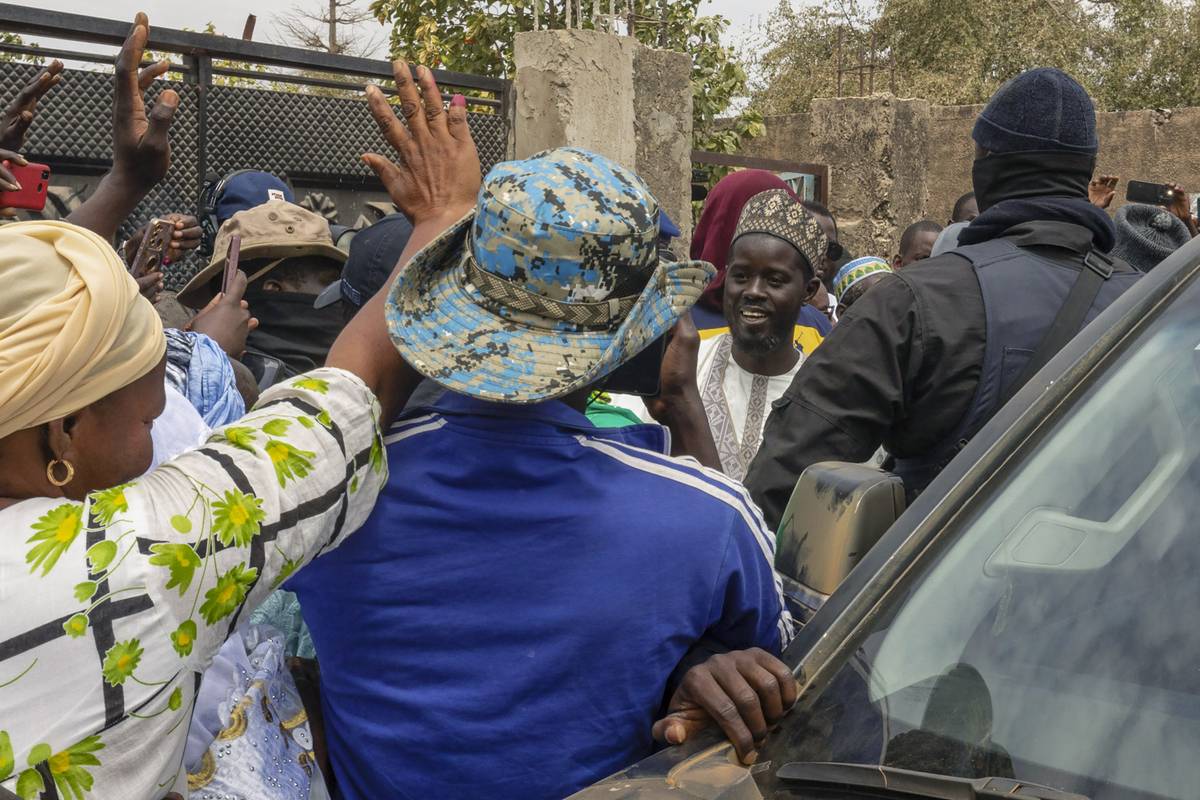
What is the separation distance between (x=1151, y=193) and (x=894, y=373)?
8.17ft

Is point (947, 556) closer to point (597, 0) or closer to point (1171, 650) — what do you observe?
point (1171, 650)

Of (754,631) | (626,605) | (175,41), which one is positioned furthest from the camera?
(175,41)

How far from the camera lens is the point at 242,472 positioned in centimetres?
141

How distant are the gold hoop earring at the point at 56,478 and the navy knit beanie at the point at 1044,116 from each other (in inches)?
83.7

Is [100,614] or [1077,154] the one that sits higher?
[1077,154]

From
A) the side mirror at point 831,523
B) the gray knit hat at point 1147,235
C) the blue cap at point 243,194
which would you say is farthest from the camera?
the blue cap at point 243,194

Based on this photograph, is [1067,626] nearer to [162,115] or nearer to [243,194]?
[162,115]

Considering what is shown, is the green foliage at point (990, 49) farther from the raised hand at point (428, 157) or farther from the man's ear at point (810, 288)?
the raised hand at point (428, 157)

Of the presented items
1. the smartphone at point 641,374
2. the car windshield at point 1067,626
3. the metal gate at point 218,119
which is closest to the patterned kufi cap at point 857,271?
the metal gate at point 218,119

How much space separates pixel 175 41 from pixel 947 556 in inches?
206

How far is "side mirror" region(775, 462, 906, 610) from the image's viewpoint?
1672mm

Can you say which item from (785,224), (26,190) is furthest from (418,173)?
(785,224)

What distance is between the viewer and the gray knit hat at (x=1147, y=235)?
3463 millimetres

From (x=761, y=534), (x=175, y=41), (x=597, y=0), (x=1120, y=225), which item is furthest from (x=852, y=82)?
(x=761, y=534)
